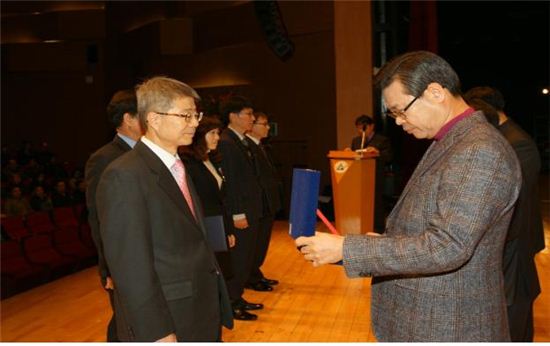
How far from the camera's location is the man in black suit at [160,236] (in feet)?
5.14

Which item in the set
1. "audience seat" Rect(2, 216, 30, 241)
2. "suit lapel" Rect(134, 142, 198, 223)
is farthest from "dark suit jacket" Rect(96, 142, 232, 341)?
"audience seat" Rect(2, 216, 30, 241)

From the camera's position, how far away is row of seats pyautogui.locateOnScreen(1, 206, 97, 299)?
15.0 feet

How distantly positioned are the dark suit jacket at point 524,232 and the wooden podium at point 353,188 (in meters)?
2.60

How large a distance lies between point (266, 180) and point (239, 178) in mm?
392

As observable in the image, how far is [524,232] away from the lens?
7.81 feet

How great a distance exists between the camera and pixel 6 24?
41.4 feet

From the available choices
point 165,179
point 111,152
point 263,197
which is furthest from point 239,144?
point 165,179

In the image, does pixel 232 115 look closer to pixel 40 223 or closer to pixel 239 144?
pixel 239 144

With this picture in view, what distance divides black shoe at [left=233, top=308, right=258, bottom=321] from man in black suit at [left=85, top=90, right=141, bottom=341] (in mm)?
1033

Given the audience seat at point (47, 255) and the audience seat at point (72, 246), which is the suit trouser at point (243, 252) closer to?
the audience seat at point (47, 255)

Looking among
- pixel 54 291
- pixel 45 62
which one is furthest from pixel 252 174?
pixel 45 62

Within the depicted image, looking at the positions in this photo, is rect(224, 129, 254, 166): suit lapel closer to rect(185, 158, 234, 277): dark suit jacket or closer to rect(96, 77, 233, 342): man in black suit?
rect(185, 158, 234, 277): dark suit jacket

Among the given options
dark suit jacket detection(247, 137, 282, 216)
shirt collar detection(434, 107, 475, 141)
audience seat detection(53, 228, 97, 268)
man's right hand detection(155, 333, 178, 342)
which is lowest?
audience seat detection(53, 228, 97, 268)

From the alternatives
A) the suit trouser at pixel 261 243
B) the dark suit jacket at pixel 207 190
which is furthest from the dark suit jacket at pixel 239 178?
the dark suit jacket at pixel 207 190
